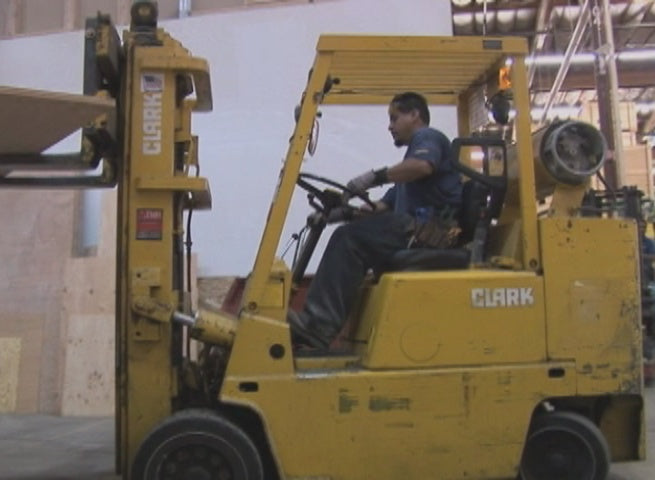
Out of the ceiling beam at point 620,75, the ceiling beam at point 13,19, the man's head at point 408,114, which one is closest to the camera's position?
the man's head at point 408,114

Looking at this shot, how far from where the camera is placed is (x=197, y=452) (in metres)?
3.42

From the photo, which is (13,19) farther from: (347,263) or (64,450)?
(347,263)

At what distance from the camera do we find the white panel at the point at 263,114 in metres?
7.79

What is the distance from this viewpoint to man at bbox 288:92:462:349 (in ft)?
12.3

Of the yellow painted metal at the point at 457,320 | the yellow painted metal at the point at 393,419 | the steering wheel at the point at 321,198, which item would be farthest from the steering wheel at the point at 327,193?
the yellow painted metal at the point at 393,419

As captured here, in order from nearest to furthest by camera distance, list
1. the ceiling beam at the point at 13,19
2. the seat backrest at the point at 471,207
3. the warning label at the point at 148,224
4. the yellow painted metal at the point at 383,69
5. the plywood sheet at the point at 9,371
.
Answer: the yellow painted metal at the point at 383,69, the warning label at the point at 148,224, the seat backrest at the point at 471,207, the plywood sheet at the point at 9,371, the ceiling beam at the point at 13,19

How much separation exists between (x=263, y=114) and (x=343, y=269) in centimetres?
457

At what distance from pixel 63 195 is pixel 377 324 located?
525cm

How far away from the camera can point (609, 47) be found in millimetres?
9367

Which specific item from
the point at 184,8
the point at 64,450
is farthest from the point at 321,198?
the point at 184,8

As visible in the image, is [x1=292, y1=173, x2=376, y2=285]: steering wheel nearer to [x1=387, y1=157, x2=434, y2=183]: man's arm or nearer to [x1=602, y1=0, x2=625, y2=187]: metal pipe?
[x1=387, y1=157, x2=434, y2=183]: man's arm

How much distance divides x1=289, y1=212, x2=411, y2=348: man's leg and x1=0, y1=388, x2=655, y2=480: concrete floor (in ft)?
6.16

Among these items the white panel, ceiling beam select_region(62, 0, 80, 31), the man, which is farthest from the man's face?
ceiling beam select_region(62, 0, 80, 31)

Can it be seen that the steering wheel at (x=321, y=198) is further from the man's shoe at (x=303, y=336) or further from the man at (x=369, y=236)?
the man's shoe at (x=303, y=336)
